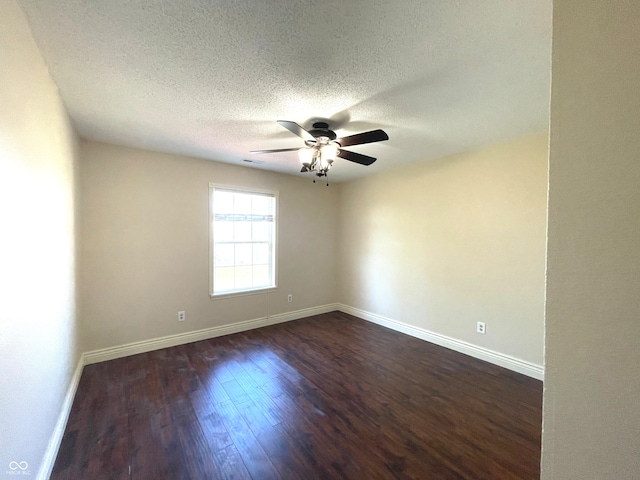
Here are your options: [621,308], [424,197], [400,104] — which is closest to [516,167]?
[424,197]

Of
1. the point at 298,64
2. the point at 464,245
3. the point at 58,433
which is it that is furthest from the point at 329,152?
the point at 58,433

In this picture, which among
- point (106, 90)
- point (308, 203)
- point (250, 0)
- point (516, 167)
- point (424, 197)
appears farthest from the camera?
point (308, 203)

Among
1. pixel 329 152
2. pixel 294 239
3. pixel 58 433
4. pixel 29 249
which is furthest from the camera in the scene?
pixel 294 239

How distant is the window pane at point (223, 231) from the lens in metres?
3.95

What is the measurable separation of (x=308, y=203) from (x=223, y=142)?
206 cm

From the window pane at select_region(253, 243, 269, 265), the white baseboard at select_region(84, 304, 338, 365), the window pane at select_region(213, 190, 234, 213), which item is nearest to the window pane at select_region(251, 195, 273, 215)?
the window pane at select_region(213, 190, 234, 213)

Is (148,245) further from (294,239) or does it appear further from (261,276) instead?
(294,239)

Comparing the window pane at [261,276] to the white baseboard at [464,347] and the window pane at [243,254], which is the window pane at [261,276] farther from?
the white baseboard at [464,347]

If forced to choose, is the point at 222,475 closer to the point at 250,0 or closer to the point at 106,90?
the point at 250,0

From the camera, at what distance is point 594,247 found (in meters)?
0.68

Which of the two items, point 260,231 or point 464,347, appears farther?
point 260,231

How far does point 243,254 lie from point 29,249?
2846 mm

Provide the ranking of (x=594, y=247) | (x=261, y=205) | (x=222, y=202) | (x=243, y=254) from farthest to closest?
(x=261, y=205)
(x=243, y=254)
(x=222, y=202)
(x=594, y=247)

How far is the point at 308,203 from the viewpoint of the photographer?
191 inches
